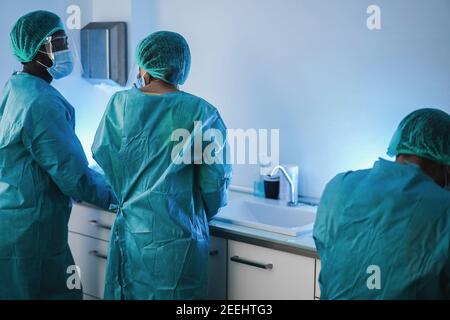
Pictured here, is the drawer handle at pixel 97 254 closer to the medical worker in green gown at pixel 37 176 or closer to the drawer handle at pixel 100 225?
the drawer handle at pixel 100 225

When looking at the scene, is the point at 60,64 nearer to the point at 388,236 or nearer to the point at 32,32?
the point at 32,32

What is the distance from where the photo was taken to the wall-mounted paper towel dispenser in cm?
306

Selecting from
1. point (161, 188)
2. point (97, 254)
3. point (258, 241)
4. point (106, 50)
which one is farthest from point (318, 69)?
point (97, 254)

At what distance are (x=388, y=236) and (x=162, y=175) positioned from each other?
0.86m

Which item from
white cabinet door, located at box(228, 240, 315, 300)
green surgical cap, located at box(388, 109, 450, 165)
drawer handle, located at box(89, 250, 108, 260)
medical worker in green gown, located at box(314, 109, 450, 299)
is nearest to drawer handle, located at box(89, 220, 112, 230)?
drawer handle, located at box(89, 250, 108, 260)

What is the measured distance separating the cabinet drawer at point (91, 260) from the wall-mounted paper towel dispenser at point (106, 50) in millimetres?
843

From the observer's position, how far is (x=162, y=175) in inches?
81.0

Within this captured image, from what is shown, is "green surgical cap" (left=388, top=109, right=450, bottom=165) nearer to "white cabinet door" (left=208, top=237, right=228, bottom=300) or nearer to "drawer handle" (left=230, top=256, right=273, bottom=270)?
"drawer handle" (left=230, top=256, right=273, bottom=270)

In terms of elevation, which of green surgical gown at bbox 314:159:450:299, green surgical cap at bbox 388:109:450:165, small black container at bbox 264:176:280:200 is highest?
green surgical cap at bbox 388:109:450:165

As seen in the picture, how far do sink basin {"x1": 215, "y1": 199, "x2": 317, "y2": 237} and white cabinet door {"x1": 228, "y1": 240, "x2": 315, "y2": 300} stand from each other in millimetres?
163

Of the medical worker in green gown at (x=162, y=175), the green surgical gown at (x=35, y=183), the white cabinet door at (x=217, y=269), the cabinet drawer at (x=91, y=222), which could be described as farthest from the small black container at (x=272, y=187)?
the green surgical gown at (x=35, y=183)

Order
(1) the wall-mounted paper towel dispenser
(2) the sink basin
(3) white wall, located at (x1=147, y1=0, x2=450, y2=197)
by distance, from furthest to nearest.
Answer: (1) the wall-mounted paper towel dispenser < (2) the sink basin < (3) white wall, located at (x1=147, y1=0, x2=450, y2=197)

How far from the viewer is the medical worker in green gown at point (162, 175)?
2051 millimetres
